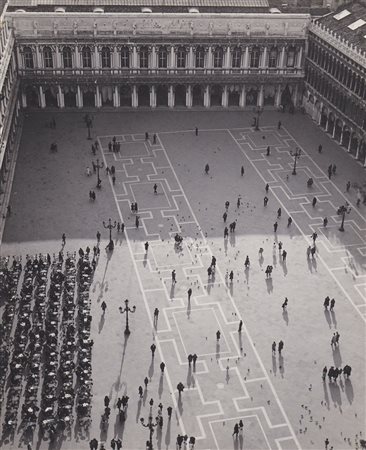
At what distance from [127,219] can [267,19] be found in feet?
137

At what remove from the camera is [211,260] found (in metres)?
70.1

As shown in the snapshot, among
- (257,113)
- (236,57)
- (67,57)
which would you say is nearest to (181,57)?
(236,57)

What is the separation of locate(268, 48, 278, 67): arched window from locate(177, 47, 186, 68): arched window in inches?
485

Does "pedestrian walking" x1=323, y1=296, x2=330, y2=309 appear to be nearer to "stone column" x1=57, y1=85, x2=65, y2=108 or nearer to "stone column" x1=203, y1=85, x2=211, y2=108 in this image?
"stone column" x1=203, y1=85, x2=211, y2=108

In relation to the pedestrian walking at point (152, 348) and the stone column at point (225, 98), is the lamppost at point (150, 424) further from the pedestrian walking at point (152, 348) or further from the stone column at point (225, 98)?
the stone column at point (225, 98)

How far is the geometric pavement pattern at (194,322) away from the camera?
5134cm

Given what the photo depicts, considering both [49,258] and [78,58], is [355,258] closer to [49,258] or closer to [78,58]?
[49,258]

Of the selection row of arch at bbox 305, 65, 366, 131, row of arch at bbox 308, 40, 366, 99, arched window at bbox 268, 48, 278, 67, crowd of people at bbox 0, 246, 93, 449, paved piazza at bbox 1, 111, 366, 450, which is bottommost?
paved piazza at bbox 1, 111, 366, 450

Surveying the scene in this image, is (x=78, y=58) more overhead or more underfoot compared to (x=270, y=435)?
more overhead

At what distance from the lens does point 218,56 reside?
4070 inches

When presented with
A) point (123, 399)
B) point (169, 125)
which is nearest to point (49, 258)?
point (123, 399)

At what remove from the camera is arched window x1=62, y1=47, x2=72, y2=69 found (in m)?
100

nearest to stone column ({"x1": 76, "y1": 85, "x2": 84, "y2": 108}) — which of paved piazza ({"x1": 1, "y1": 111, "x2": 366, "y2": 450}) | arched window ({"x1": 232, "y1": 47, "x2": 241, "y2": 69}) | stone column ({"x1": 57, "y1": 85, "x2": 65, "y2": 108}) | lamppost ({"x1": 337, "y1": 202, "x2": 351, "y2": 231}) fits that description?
stone column ({"x1": 57, "y1": 85, "x2": 65, "y2": 108})

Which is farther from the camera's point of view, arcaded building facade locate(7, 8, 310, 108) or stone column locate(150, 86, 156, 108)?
stone column locate(150, 86, 156, 108)
